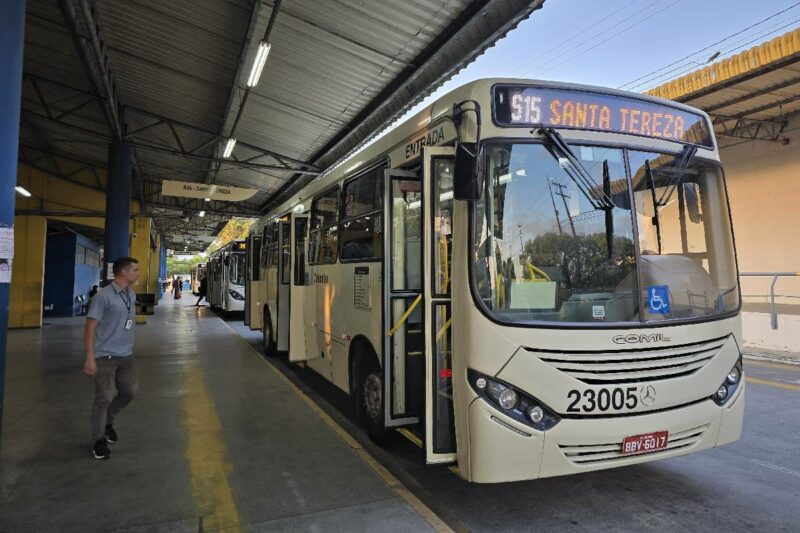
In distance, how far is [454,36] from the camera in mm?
7684

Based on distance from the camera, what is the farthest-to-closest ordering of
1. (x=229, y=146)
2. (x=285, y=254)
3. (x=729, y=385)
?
(x=229, y=146)
(x=285, y=254)
(x=729, y=385)

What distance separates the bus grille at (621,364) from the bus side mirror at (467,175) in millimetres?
1086

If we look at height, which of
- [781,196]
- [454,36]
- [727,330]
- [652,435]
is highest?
[454,36]

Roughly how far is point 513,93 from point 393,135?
5.62 feet

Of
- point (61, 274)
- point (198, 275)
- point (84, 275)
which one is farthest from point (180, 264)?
point (61, 274)

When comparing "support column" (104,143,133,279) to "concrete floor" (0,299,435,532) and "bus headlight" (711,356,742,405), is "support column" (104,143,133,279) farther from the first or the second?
"bus headlight" (711,356,742,405)

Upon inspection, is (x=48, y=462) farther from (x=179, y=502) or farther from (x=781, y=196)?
(x=781, y=196)

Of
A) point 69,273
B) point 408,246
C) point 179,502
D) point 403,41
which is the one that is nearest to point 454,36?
point 403,41

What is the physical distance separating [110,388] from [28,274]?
50.4ft

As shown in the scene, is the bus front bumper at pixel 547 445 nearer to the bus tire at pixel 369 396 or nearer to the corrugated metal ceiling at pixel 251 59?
the bus tire at pixel 369 396

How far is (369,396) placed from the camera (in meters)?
5.26

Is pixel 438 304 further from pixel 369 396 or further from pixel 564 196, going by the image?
pixel 369 396

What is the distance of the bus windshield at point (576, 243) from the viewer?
3.43 meters

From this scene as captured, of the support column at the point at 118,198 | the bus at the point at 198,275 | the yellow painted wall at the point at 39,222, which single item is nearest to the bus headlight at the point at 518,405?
the support column at the point at 118,198
